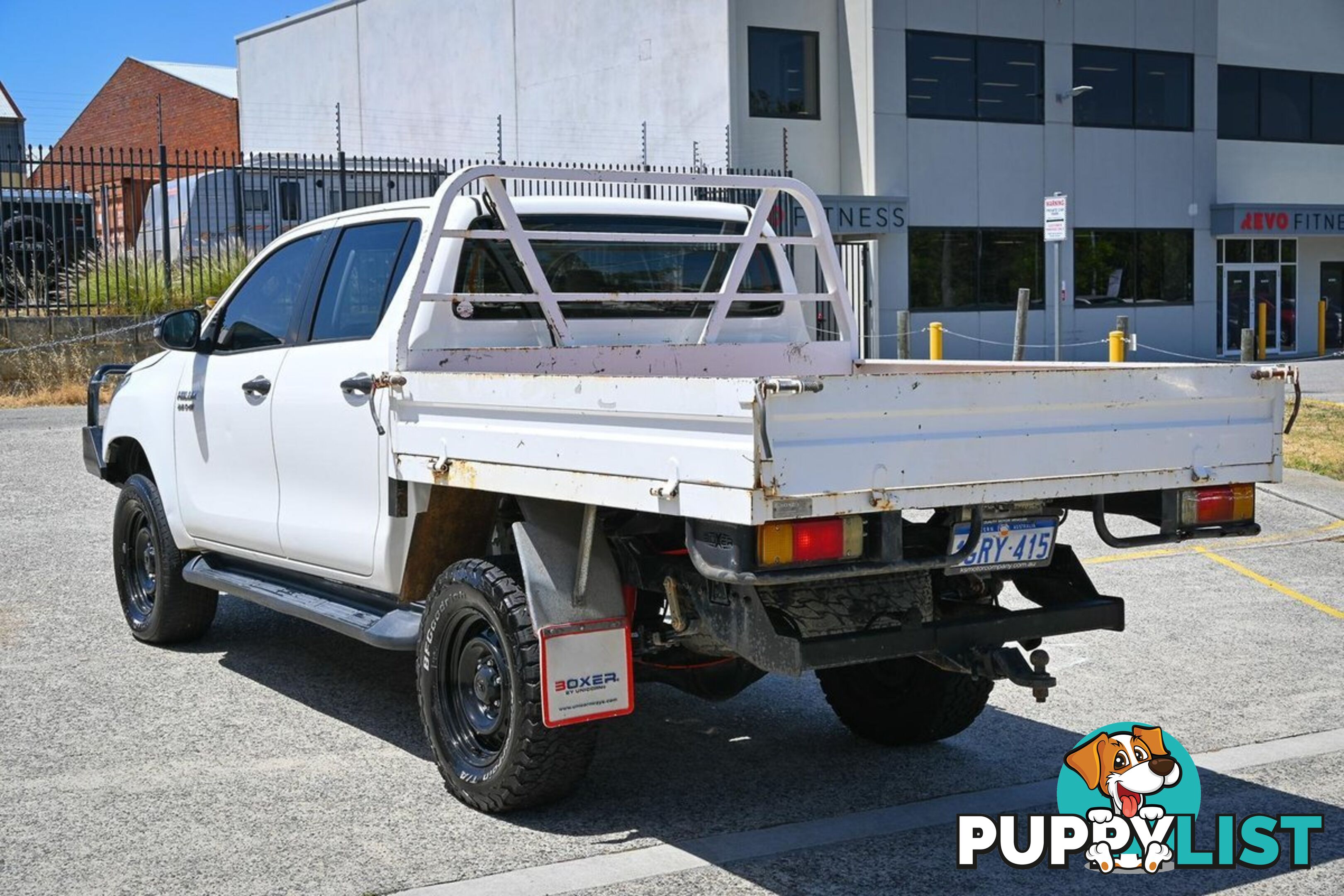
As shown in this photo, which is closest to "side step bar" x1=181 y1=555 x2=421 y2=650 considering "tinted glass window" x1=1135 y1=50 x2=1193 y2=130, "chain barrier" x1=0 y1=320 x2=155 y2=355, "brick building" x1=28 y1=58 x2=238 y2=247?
"chain barrier" x1=0 y1=320 x2=155 y2=355

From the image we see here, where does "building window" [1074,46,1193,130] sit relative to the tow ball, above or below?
above

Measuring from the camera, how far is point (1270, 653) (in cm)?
775

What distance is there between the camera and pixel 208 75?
50.4 m

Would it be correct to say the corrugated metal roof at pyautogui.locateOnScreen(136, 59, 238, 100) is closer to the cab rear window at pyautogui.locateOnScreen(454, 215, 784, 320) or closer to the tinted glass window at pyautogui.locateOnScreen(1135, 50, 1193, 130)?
the tinted glass window at pyautogui.locateOnScreen(1135, 50, 1193, 130)

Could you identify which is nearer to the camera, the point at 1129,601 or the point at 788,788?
the point at 788,788

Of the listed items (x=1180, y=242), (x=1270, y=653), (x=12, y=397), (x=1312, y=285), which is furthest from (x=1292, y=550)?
(x=1312, y=285)

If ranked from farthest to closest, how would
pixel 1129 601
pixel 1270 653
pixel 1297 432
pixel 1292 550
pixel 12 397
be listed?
pixel 12 397 < pixel 1297 432 < pixel 1292 550 < pixel 1129 601 < pixel 1270 653

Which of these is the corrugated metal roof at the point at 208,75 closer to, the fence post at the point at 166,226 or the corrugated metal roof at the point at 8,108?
the corrugated metal roof at the point at 8,108

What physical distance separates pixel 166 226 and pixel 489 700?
18539mm

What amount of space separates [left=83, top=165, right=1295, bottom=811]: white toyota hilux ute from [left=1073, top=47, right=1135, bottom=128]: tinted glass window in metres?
27.4

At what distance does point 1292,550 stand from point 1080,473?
648 centimetres

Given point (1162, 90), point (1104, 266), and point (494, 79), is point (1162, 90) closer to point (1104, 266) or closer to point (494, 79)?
point (1104, 266)

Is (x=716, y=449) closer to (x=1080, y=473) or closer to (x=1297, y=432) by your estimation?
(x=1080, y=473)

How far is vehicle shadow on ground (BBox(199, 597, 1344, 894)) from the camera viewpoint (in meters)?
4.85
